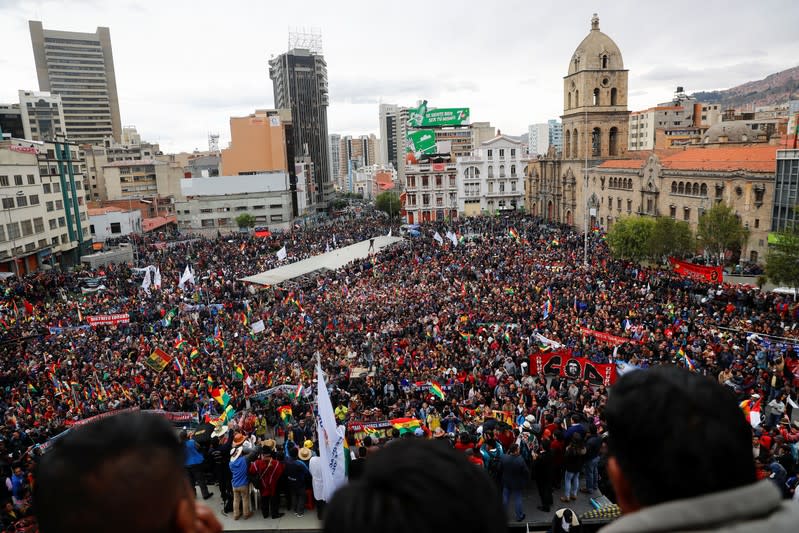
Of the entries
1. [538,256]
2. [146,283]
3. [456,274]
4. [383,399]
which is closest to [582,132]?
[538,256]

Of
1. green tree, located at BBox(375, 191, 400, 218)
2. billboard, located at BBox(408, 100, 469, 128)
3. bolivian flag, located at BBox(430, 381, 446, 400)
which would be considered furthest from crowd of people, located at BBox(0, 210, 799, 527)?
green tree, located at BBox(375, 191, 400, 218)

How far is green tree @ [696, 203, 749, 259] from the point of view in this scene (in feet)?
107

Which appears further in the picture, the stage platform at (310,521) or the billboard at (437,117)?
the billboard at (437,117)

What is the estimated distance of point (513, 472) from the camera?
8.34m

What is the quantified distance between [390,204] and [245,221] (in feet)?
81.5

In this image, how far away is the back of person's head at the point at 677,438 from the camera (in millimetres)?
1666

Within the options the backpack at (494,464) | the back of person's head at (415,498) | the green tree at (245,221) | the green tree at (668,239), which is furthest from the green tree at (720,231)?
the green tree at (245,221)

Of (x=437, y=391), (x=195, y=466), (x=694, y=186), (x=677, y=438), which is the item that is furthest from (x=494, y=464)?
(x=694, y=186)

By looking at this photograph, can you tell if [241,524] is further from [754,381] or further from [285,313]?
[285,313]

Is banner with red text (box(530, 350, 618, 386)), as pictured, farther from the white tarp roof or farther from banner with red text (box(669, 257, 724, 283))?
the white tarp roof

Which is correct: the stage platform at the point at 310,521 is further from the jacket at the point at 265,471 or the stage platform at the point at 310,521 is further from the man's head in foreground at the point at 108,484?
the man's head in foreground at the point at 108,484

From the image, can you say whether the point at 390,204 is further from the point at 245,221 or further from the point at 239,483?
the point at 239,483

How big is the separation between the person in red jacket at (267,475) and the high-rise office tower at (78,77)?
435ft

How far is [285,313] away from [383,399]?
446 inches
